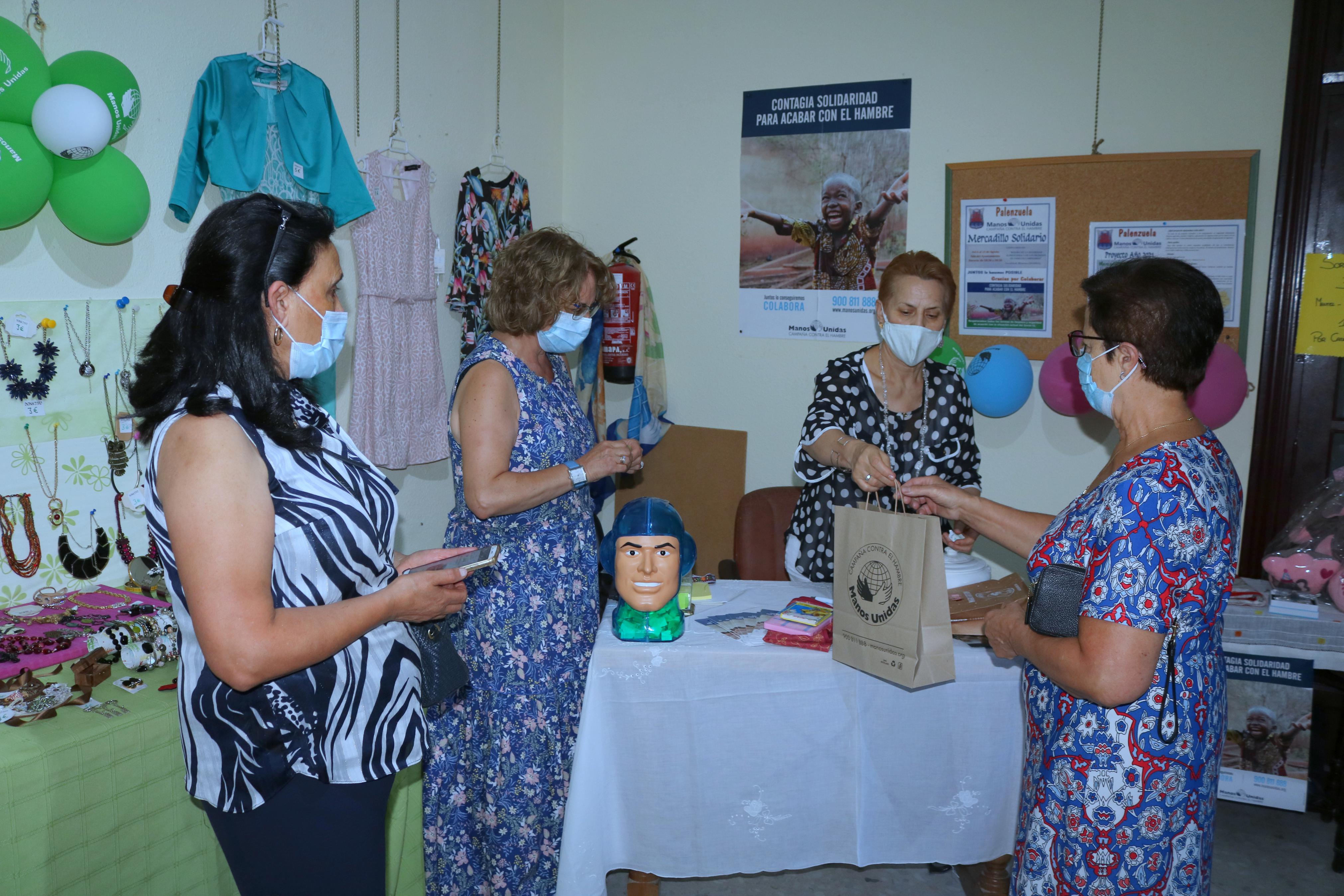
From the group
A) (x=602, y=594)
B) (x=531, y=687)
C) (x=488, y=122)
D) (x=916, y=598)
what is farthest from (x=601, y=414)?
(x=916, y=598)

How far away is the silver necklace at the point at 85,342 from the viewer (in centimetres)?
222

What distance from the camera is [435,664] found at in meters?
1.62

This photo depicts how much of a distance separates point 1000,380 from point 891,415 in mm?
1316

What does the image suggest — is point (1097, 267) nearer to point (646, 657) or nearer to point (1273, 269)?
point (1273, 269)

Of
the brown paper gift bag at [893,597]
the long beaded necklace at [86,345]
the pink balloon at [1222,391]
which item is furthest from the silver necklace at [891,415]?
the long beaded necklace at [86,345]

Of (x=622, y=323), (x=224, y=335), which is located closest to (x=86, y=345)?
(x=224, y=335)

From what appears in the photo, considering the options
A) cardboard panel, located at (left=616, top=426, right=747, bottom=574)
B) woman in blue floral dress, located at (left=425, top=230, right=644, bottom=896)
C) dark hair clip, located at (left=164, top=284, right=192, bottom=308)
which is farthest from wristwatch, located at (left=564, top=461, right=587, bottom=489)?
cardboard panel, located at (left=616, top=426, right=747, bottom=574)

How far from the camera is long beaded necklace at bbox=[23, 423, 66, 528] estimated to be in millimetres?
2168

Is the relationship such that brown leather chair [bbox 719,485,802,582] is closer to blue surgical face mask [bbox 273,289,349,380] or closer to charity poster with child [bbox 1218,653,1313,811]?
charity poster with child [bbox 1218,653,1313,811]

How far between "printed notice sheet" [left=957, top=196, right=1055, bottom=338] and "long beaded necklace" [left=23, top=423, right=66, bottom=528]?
3.30m

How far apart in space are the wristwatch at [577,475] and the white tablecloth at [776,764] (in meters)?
0.39

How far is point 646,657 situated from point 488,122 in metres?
2.79

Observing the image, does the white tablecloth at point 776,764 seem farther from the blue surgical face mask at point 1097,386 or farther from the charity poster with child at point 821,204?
the charity poster with child at point 821,204

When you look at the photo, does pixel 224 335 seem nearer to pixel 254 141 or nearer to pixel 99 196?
pixel 99 196
